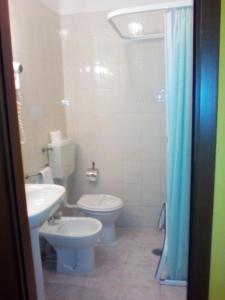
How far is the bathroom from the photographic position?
2205mm

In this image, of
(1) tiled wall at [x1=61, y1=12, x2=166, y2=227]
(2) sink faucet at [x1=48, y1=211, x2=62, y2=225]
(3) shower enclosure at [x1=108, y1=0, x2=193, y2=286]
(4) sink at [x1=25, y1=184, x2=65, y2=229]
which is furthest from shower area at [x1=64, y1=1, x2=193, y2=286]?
(4) sink at [x1=25, y1=184, x2=65, y2=229]

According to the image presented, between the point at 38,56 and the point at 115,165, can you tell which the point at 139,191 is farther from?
the point at 38,56

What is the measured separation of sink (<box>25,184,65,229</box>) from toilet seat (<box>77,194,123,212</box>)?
748 mm

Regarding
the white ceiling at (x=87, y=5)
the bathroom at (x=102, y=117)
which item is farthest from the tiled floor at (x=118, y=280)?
the white ceiling at (x=87, y=5)

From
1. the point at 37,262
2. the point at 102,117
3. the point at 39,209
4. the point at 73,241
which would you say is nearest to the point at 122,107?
the point at 102,117

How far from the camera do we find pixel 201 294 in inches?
36.4

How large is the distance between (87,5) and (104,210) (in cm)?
202

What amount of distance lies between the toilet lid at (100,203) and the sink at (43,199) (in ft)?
2.47

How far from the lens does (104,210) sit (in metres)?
2.45

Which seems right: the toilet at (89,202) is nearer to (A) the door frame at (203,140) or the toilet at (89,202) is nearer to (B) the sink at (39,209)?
(B) the sink at (39,209)

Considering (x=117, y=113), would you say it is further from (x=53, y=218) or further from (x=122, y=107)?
(x=53, y=218)

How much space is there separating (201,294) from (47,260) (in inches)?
69.4

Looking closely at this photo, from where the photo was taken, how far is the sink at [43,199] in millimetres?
1479

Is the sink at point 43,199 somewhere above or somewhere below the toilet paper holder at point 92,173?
above
